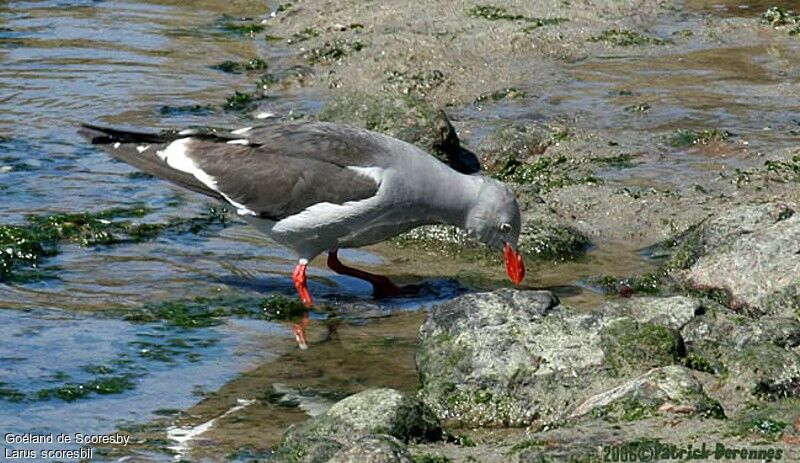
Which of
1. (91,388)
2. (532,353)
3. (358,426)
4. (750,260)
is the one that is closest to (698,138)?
(750,260)

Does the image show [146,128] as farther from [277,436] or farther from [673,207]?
[277,436]

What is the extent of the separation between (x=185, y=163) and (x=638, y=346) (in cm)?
343

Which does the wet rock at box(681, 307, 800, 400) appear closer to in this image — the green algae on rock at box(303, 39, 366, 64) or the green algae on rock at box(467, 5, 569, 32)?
the green algae on rock at box(303, 39, 366, 64)

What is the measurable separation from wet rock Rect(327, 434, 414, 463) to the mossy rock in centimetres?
166

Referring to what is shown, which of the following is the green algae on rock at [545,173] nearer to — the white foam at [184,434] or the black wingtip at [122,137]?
the black wingtip at [122,137]

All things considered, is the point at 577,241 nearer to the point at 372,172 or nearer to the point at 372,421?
the point at 372,172

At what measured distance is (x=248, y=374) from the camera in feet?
26.3

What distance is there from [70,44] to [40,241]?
597cm

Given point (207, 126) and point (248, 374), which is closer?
point (248, 374)

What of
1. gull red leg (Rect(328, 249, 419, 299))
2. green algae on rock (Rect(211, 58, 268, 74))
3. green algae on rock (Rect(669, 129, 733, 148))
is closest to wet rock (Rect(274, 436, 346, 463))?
gull red leg (Rect(328, 249, 419, 299))

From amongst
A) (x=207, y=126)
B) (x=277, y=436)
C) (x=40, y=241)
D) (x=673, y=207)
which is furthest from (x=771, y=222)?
(x=207, y=126)

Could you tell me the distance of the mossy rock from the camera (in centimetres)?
716

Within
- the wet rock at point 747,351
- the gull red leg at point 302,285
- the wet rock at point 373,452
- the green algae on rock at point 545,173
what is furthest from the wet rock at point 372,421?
the green algae on rock at point 545,173

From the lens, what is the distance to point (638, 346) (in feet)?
23.6
